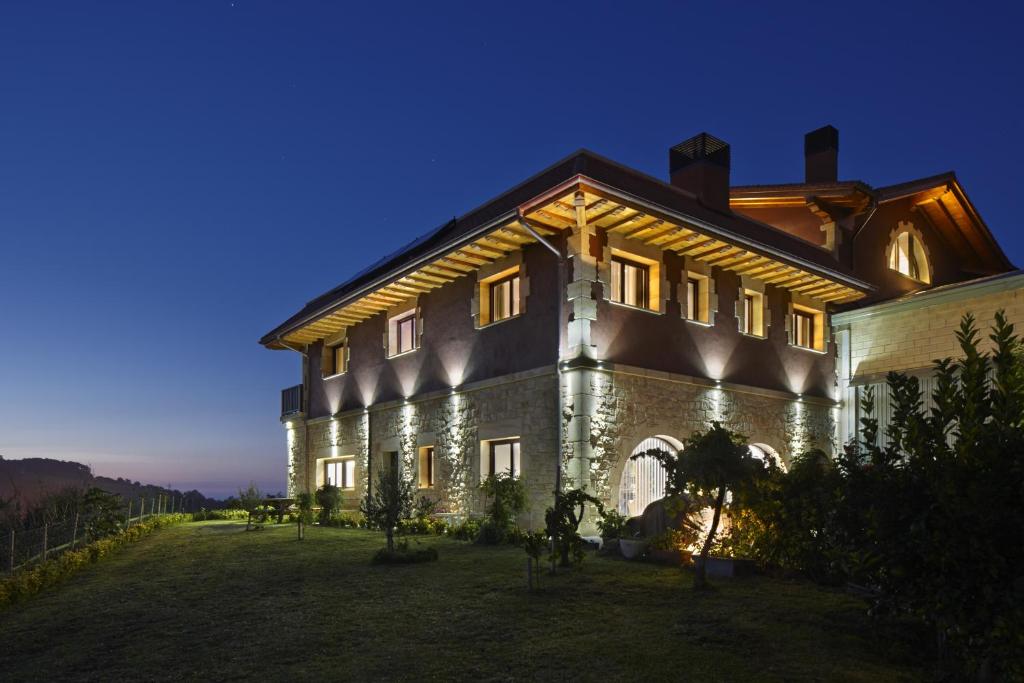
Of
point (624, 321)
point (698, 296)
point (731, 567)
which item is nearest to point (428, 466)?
point (624, 321)

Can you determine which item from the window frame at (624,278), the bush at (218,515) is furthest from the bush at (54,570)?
the window frame at (624,278)

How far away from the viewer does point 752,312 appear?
17516 millimetres

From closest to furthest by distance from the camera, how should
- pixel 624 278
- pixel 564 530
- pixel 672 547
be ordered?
pixel 564 530
pixel 672 547
pixel 624 278

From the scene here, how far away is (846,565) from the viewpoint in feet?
21.2

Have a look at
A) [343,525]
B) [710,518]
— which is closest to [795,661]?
[710,518]

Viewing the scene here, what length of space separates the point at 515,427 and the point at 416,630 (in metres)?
7.69

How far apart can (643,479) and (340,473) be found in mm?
10104

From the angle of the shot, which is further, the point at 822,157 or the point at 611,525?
the point at 822,157

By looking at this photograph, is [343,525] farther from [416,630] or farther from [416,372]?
[416,630]

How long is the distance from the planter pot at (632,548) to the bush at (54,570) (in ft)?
27.1

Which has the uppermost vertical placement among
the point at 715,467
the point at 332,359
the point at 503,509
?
the point at 332,359

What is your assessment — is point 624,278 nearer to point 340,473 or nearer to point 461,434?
point 461,434

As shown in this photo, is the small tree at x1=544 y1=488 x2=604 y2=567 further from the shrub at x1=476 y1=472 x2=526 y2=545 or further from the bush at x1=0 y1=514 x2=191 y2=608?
the bush at x1=0 y1=514 x2=191 y2=608

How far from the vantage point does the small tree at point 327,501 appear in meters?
20.0
